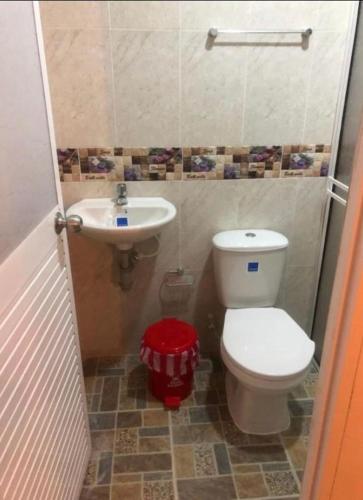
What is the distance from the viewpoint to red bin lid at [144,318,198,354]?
5.65 feet

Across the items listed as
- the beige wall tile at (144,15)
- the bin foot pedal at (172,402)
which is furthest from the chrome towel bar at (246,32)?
the bin foot pedal at (172,402)

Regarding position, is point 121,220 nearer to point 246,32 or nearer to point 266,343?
point 266,343

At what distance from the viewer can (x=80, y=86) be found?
1632 mm

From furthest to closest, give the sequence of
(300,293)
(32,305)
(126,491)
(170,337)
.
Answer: (300,293) < (170,337) < (126,491) < (32,305)

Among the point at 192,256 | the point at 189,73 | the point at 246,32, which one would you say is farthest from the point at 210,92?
the point at 192,256

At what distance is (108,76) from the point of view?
1625mm

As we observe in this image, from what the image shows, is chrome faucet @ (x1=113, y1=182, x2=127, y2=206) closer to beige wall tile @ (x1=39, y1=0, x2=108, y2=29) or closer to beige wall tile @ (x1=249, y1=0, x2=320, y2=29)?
beige wall tile @ (x1=39, y1=0, x2=108, y2=29)

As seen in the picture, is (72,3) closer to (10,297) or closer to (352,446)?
(10,297)

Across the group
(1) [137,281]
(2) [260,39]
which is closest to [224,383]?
(1) [137,281]

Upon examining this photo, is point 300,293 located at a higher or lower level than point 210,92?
lower

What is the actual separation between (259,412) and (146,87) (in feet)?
4.74

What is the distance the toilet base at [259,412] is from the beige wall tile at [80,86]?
124 cm

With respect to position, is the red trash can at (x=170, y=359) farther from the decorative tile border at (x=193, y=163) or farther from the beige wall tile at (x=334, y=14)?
the beige wall tile at (x=334, y=14)

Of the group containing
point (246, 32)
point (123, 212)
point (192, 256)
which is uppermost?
point (246, 32)
